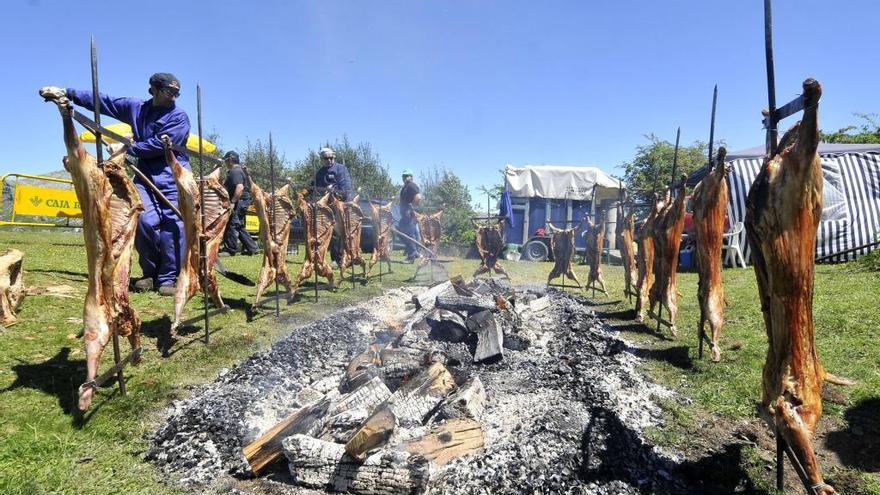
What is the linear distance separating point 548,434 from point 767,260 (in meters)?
1.78

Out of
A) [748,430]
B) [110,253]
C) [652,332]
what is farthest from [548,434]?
[652,332]

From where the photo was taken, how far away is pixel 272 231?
6.86 meters

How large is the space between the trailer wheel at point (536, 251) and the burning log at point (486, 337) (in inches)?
531

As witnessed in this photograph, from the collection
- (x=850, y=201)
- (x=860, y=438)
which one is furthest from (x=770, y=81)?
(x=850, y=201)

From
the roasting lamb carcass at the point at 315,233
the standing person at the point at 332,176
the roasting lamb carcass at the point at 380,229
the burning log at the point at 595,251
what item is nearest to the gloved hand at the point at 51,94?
the roasting lamb carcass at the point at 315,233

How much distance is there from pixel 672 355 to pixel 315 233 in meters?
5.70

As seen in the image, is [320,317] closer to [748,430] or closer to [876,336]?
[748,430]

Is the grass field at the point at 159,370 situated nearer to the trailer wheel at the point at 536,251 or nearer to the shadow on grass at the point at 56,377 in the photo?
the shadow on grass at the point at 56,377

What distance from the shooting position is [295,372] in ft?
15.0

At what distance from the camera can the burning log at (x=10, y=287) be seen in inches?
187

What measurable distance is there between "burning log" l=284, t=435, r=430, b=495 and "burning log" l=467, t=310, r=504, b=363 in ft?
7.57

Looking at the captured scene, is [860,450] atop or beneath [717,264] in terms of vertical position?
beneath

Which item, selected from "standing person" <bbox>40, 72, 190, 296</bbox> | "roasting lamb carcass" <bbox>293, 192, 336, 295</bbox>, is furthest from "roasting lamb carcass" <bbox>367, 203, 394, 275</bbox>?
"standing person" <bbox>40, 72, 190, 296</bbox>

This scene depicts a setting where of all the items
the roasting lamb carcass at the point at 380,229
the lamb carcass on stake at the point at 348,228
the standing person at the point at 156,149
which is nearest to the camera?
the standing person at the point at 156,149
